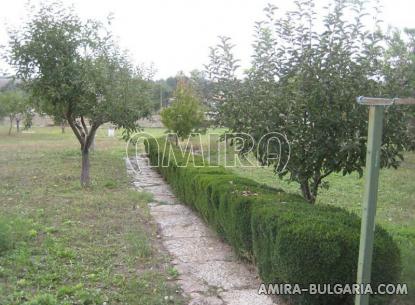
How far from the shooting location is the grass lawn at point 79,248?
3.96 metres

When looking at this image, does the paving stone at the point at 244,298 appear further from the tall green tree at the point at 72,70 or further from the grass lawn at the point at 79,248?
the tall green tree at the point at 72,70

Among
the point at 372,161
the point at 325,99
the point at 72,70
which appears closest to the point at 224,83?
the point at 325,99

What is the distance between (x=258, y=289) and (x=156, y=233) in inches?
95.5

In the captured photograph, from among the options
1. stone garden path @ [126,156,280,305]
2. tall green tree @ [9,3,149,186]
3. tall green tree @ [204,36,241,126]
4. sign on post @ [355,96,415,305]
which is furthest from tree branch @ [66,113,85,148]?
sign on post @ [355,96,415,305]

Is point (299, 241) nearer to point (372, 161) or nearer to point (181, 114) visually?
point (372, 161)

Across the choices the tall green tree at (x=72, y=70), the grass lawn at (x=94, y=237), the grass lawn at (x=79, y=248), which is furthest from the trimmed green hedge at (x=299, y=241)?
Answer: the tall green tree at (x=72, y=70)

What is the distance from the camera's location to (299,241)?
332cm

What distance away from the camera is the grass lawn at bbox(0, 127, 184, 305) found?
396cm

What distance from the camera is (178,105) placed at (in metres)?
17.4

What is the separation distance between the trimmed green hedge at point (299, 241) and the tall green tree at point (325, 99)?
541 mm

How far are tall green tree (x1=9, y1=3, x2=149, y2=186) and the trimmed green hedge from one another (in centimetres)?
486

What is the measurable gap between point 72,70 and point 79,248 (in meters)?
4.65

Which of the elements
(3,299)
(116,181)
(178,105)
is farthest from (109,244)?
(178,105)

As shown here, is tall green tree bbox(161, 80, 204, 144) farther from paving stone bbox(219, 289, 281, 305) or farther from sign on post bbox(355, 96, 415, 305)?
sign on post bbox(355, 96, 415, 305)
